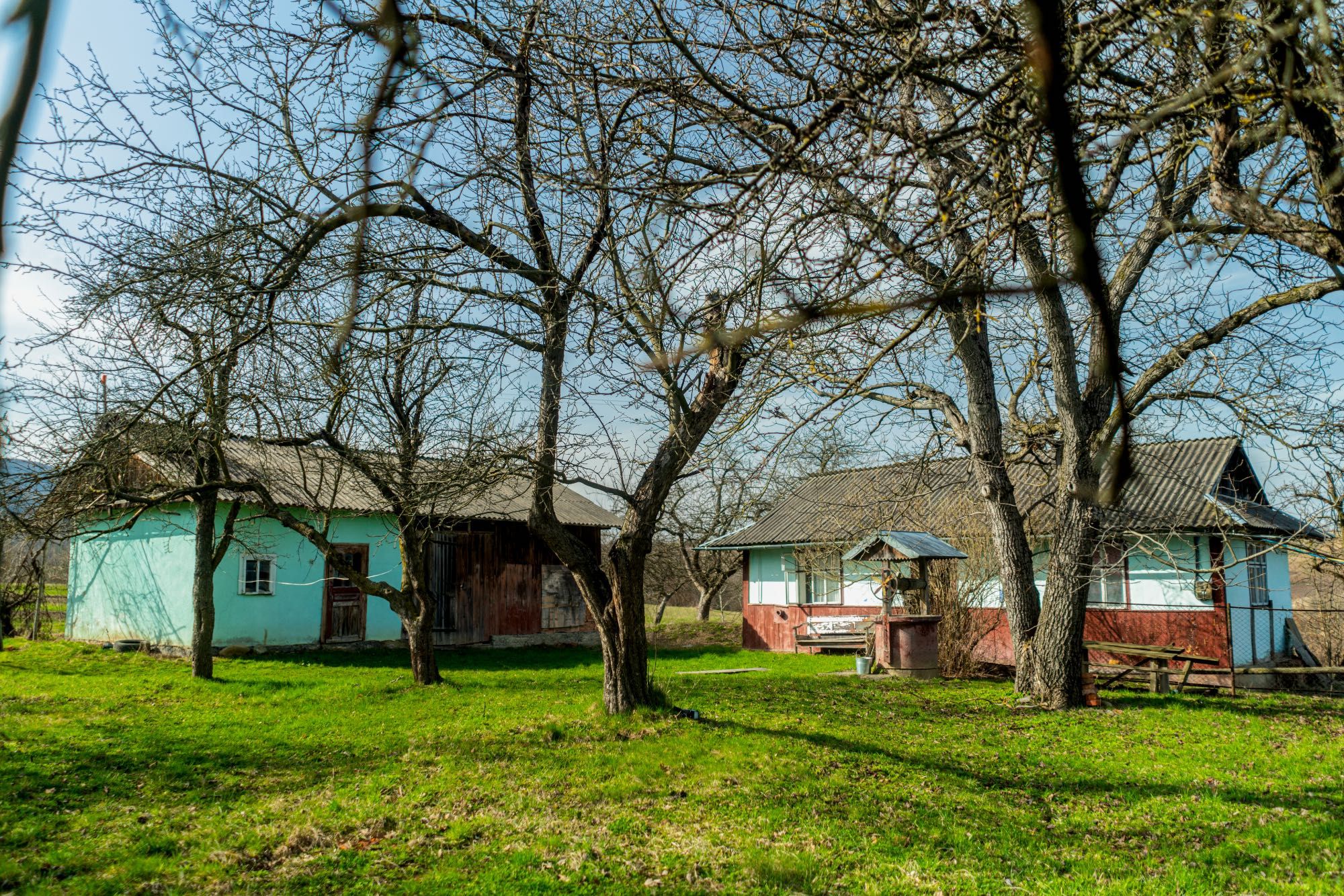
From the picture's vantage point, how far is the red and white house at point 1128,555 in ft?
51.5

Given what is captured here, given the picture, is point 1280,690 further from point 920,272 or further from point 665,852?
point 920,272

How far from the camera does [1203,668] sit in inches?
613

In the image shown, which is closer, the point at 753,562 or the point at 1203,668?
the point at 1203,668

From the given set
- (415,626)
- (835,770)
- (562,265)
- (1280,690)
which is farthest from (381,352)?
(1280,690)

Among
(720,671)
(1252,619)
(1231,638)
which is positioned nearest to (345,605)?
(720,671)

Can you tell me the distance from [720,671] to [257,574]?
1002 centimetres

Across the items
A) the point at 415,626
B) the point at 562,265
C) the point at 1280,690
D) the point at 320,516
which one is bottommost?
the point at 1280,690

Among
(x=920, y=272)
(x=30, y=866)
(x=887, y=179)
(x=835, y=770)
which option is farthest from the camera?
(x=835, y=770)

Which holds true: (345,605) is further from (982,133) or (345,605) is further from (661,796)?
(982,133)

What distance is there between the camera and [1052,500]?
13.1 m

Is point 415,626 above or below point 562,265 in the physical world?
below

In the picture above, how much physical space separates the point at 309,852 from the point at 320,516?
8.43 meters

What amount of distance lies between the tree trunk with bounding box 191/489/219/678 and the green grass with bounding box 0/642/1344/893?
5.06ft

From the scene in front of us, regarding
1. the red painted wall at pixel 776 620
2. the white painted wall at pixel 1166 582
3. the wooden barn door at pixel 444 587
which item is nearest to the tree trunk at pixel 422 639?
the wooden barn door at pixel 444 587
